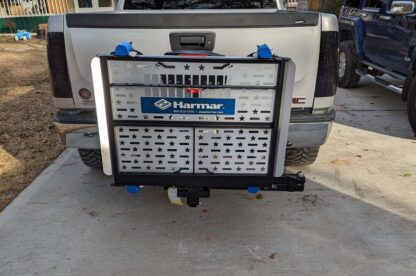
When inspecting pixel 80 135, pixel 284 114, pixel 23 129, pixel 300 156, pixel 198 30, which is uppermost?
pixel 198 30

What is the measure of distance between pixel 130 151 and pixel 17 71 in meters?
8.07

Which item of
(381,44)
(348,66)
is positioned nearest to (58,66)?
(381,44)

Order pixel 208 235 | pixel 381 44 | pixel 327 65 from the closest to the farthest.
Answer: pixel 327 65 < pixel 208 235 < pixel 381 44

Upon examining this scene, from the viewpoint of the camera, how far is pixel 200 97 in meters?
2.36

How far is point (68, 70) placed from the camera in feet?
9.22

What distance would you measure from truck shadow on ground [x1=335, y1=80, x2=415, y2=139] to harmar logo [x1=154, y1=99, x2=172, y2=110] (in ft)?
12.0

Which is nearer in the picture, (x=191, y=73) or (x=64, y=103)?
(x=191, y=73)

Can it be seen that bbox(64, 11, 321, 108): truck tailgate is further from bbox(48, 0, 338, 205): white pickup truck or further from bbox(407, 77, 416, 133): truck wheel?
bbox(407, 77, 416, 133): truck wheel

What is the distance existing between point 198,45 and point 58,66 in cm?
107

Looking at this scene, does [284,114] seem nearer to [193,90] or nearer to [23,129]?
[193,90]

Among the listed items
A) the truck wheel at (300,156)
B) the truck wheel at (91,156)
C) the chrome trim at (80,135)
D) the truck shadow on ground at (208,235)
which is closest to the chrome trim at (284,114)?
the truck shadow on ground at (208,235)

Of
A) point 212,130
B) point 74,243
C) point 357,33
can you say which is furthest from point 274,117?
point 357,33

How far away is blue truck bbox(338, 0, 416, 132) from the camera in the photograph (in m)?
4.82

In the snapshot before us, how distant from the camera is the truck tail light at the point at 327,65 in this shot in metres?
2.76
